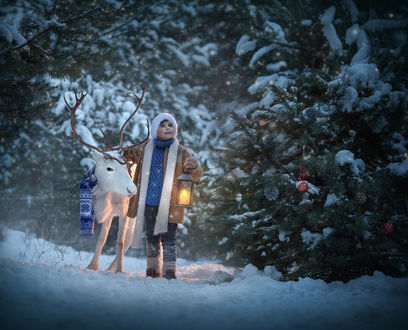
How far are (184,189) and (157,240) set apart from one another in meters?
0.73

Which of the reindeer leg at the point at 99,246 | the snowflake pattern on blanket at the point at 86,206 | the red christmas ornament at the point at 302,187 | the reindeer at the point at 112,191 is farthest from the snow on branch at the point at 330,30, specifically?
the reindeer leg at the point at 99,246

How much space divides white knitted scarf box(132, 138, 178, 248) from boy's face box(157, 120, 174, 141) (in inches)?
4.5

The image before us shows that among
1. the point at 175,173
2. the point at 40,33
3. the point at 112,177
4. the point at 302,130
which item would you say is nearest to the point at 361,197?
the point at 302,130

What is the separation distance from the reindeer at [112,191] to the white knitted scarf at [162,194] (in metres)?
0.20

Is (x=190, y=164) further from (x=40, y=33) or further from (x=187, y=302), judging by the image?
(x=40, y=33)

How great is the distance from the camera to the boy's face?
389cm

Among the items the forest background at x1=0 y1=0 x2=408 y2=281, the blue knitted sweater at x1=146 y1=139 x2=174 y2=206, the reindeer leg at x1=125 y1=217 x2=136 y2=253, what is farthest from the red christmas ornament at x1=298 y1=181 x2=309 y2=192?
the reindeer leg at x1=125 y1=217 x2=136 y2=253

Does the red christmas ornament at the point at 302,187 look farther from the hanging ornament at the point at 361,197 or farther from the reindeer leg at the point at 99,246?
the reindeer leg at the point at 99,246

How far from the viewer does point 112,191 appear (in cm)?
361

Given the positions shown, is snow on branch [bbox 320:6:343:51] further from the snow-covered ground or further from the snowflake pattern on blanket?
the snowflake pattern on blanket

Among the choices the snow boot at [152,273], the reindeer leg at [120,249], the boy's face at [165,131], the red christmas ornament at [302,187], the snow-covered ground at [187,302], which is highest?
the boy's face at [165,131]

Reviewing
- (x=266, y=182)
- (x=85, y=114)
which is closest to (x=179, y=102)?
(x=85, y=114)

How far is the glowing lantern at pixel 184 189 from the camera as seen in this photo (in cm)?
352

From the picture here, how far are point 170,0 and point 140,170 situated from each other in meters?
6.26
